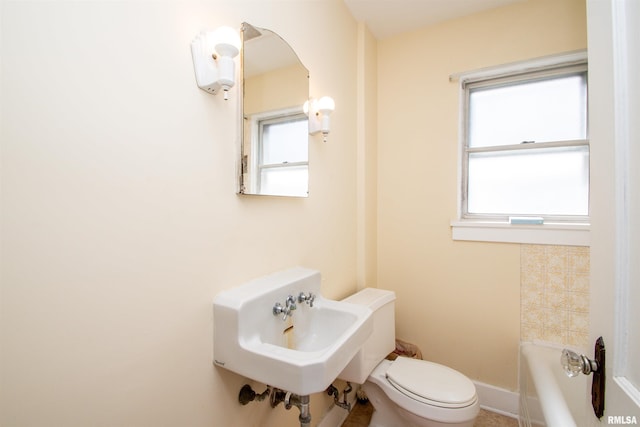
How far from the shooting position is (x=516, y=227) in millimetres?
1838

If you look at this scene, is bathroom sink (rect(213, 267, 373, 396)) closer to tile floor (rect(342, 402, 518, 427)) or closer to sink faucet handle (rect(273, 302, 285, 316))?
sink faucet handle (rect(273, 302, 285, 316))

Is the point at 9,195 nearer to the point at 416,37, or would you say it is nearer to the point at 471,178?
the point at 471,178

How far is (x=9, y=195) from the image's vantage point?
0.56m

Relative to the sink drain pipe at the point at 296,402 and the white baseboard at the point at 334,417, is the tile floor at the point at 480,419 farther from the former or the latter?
the sink drain pipe at the point at 296,402

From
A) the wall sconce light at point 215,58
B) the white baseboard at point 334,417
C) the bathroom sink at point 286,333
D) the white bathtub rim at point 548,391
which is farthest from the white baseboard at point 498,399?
the wall sconce light at point 215,58

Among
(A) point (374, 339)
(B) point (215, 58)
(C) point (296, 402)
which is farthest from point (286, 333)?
(B) point (215, 58)

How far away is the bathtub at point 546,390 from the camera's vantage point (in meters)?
1.24

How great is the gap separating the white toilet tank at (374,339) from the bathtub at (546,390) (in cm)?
75

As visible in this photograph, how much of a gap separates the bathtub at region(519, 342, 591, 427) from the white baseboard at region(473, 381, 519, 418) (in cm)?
6

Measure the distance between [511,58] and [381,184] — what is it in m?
1.16

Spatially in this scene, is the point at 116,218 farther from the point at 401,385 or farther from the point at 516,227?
the point at 516,227

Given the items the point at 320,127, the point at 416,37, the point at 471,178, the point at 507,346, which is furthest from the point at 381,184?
the point at 507,346

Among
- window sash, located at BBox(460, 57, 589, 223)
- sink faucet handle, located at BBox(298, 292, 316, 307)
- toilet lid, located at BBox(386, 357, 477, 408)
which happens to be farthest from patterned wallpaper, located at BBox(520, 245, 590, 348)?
sink faucet handle, located at BBox(298, 292, 316, 307)

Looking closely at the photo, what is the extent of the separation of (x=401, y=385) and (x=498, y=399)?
3.03ft
